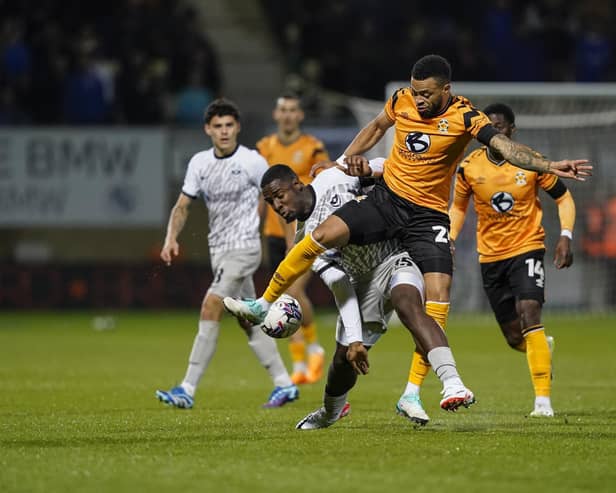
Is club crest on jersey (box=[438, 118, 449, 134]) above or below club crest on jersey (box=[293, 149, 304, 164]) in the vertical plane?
above

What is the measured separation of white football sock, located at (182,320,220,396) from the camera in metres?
10.6

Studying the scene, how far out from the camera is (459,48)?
78.8ft

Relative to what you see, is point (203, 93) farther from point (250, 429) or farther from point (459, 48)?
point (250, 429)

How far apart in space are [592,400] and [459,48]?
1400cm

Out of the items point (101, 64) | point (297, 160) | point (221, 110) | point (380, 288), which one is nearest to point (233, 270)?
point (221, 110)

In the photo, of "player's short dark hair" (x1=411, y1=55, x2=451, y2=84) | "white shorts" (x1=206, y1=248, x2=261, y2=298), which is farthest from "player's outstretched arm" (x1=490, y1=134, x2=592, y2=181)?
"white shorts" (x1=206, y1=248, x2=261, y2=298)

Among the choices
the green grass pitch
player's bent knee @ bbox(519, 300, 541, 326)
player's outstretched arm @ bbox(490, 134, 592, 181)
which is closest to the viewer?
the green grass pitch

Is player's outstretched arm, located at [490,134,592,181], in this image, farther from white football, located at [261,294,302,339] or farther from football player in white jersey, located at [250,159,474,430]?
white football, located at [261,294,302,339]

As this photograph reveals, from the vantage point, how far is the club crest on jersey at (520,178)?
10.3 metres

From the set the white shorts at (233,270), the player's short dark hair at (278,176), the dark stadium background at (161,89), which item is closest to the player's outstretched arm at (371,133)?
the player's short dark hair at (278,176)

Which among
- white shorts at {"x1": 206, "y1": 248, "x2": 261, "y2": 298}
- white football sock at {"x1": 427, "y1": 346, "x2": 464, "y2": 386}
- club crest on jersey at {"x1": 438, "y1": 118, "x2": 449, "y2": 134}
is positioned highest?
club crest on jersey at {"x1": 438, "y1": 118, "x2": 449, "y2": 134}

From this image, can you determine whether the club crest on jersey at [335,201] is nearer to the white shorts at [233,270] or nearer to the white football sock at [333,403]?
the white football sock at [333,403]

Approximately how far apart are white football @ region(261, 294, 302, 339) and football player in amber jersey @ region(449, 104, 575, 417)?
7.40ft

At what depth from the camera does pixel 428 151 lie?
27.9 ft
